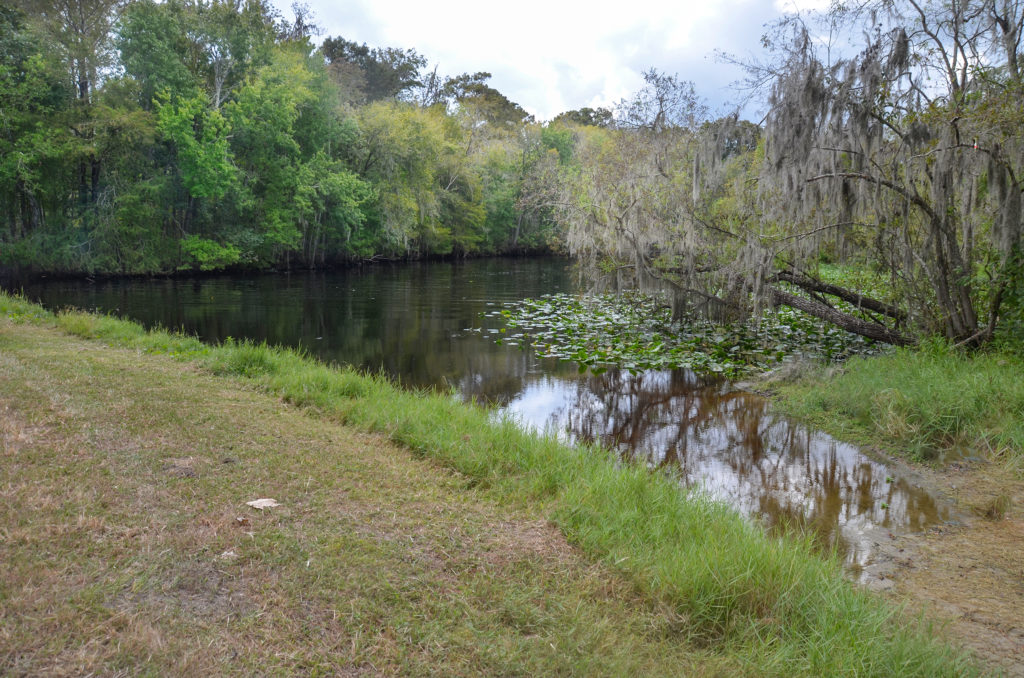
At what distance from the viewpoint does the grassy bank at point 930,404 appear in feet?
22.7

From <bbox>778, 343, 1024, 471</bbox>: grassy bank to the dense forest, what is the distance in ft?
4.51

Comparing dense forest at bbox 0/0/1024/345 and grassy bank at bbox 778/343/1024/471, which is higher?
dense forest at bbox 0/0/1024/345

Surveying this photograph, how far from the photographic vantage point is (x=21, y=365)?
6676 millimetres

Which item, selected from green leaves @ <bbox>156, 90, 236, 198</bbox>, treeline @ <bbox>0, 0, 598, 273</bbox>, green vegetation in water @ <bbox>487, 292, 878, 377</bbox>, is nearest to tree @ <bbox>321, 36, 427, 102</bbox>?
treeline @ <bbox>0, 0, 598, 273</bbox>

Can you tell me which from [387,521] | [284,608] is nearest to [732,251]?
[387,521]

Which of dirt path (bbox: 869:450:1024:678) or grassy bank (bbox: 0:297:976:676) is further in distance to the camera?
dirt path (bbox: 869:450:1024:678)

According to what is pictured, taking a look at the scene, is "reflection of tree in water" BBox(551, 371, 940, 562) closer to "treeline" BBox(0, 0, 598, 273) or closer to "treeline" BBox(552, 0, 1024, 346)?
"treeline" BBox(552, 0, 1024, 346)

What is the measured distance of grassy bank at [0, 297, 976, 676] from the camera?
2.83 meters

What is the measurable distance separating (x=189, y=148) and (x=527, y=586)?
26.1 m

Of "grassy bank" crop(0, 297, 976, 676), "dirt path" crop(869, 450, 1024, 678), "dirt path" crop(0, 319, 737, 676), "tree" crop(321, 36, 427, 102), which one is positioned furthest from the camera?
"tree" crop(321, 36, 427, 102)

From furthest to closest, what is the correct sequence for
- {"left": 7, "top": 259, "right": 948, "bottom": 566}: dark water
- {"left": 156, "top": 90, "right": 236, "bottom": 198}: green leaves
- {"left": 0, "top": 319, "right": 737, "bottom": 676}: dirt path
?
{"left": 156, "top": 90, "right": 236, "bottom": 198}: green leaves, {"left": 7, "top": 259, "right": 948, "bottom": 566}: dark water, {"left": 0, "top": 319, "right": 737, "bottom": 676}: dirt path

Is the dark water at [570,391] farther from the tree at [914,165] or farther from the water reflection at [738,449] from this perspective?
the tree at [914,165]

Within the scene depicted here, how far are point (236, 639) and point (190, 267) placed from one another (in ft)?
92.0

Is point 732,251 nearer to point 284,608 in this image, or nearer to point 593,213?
point 593,213
